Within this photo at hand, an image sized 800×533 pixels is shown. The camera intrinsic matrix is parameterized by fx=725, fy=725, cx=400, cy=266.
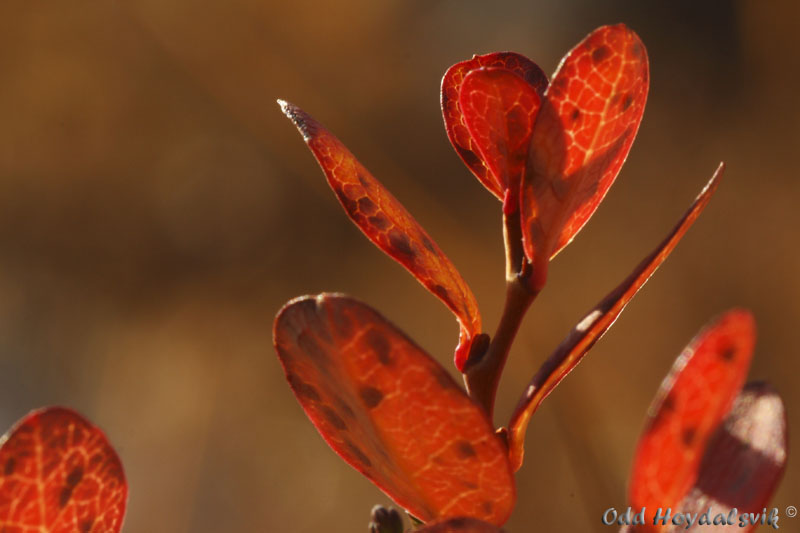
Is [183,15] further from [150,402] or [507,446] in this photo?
[507,446]

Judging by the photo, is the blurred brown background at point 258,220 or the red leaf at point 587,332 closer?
the red leaf at point 587,332

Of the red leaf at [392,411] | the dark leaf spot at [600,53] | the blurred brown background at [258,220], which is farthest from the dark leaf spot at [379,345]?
the blurred brown background at [258,220]

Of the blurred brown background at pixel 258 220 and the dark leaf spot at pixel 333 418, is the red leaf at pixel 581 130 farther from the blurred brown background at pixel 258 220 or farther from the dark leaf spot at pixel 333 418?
the blurred brown background at pixel 258 220

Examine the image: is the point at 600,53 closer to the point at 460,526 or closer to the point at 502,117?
the point at 502,117

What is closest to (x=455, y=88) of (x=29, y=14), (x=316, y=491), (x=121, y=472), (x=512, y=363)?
(x=121, y=472)

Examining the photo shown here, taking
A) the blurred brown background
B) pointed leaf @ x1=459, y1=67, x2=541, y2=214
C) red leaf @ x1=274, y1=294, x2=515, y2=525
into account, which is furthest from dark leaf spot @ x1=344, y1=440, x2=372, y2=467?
the blurred brown background

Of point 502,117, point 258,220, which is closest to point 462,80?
point 502,117
